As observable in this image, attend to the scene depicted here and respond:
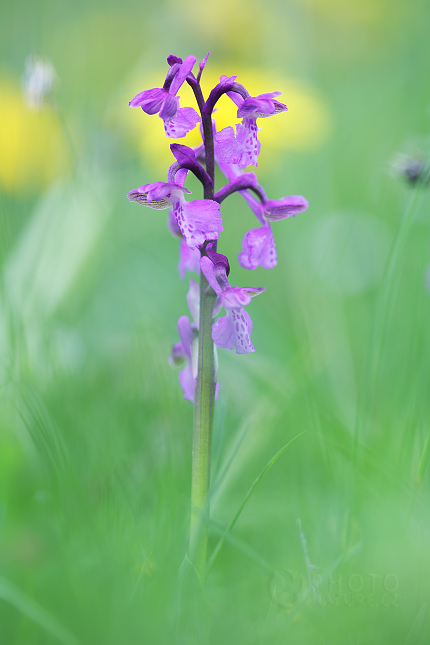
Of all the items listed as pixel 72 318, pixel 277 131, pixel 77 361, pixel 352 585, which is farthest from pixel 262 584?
pixel 277 131

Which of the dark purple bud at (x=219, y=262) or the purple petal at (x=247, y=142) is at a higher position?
the purple petal at (x=247, y=142)

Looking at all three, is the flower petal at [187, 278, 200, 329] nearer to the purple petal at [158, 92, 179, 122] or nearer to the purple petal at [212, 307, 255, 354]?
the purple petal at [212, 307, 255, 354]

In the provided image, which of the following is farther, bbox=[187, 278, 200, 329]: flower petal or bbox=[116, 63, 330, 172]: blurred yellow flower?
bbox=[116, 63, 330, 172]: blurred yellow flower

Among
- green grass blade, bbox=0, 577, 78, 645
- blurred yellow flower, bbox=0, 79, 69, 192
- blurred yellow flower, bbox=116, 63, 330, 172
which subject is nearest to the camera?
green grass blade, bbox=0, 577, 78, 645

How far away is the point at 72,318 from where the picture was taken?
5.03 feet

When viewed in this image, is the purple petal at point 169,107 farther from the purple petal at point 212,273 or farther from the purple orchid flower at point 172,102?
the purple petal at point 212,273

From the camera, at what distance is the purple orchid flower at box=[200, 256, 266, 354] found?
57cm

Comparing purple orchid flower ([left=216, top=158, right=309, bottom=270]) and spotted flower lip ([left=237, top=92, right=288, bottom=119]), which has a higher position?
spotted flower lip ([left=237, top=92, right=288, bottom=119])

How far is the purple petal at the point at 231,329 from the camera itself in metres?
0.57

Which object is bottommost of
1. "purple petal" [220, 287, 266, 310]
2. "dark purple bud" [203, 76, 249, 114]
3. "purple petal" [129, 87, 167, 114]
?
"purple petal" [220, 287, 266, 310]

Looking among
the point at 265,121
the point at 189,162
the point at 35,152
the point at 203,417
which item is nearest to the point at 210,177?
the point at 189,162

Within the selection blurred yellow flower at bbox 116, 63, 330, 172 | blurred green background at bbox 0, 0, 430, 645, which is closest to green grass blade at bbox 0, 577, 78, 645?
blurred green background at bbox 0, 0, 430, 645

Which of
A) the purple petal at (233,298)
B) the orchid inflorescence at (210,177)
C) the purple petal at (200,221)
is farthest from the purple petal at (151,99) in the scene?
the purple petal at (233,298)

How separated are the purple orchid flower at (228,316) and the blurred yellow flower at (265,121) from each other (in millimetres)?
1711
